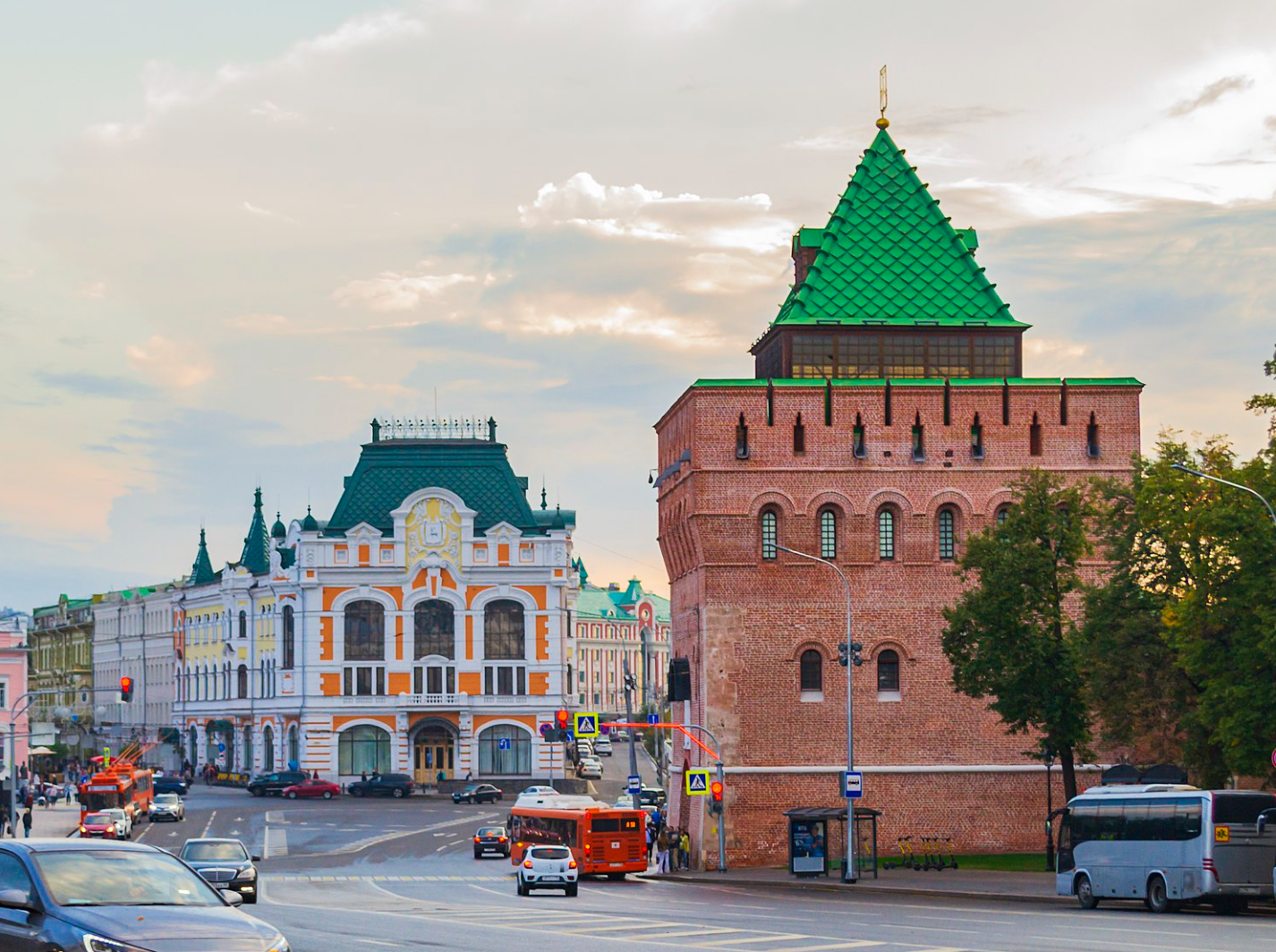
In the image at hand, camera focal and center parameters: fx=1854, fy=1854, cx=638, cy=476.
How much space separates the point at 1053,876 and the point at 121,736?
12194 cm

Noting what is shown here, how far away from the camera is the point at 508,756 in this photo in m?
109

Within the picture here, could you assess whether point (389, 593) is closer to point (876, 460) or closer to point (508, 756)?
point (508, 756)

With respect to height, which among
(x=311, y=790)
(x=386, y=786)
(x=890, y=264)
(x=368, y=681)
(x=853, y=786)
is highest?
(x=890, y=264)

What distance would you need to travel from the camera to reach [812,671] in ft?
189

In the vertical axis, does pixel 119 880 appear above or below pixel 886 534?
below

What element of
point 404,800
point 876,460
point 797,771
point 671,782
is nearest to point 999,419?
point 876,460

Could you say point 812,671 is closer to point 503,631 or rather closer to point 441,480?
point 503,631

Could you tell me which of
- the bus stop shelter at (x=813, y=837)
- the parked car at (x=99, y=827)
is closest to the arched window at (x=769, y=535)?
the bus stop shelter at (x=813, y=837)

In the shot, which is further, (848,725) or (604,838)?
(604,838)

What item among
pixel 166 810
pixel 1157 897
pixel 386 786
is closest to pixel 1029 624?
pixel 1157 897

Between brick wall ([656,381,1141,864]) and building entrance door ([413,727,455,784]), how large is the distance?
5318 cm

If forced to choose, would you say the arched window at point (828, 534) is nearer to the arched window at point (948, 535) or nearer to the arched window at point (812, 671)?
the arched window at point (812, 671)

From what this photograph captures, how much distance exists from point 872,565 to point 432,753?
56.9m

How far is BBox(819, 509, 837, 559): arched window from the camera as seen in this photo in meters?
57.8
